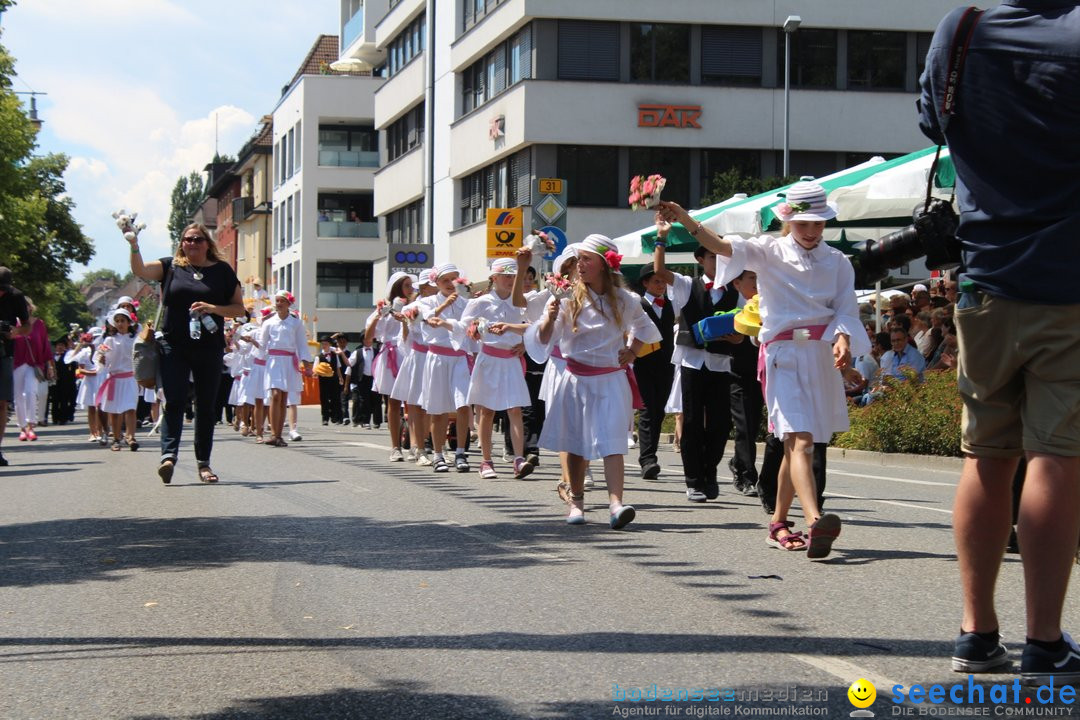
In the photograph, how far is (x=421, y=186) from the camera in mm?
52375

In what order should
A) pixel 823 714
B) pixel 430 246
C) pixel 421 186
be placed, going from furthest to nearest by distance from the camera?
pixel 421 186
pixel 430 246
pixel 823 714

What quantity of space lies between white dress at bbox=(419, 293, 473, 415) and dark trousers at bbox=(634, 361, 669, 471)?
1849 mm

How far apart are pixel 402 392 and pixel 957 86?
1124 cm

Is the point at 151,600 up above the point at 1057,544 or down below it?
below

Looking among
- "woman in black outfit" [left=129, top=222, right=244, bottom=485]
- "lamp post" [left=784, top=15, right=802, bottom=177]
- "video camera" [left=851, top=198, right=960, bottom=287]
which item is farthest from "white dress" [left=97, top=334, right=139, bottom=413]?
"lamp post" [left=784, top=15, right=802, bottom=177]

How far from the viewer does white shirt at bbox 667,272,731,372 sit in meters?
11.4

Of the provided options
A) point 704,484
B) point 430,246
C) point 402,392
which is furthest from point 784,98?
point 704,484

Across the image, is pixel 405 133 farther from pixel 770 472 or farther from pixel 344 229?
pixel 770 472

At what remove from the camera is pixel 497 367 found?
1388cm

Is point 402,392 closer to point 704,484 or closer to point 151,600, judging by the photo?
point 704,484

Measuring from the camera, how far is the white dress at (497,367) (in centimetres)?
1370

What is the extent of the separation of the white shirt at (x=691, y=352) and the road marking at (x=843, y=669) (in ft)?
19.2

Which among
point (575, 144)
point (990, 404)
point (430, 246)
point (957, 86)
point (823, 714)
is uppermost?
point (575, 144)

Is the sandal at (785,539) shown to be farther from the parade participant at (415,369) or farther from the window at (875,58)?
the window at (875,58)
